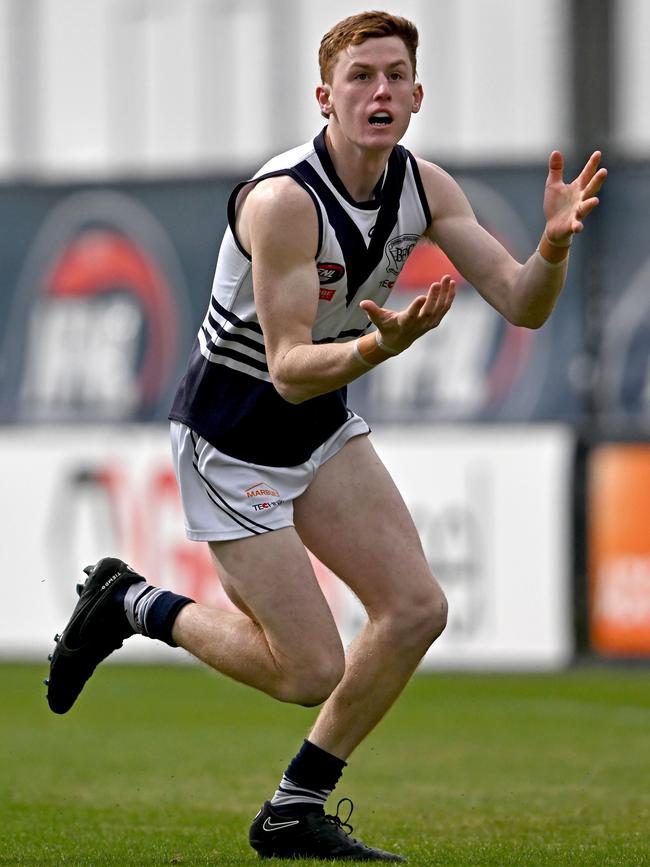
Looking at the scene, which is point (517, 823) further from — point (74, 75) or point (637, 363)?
point (74, 75)

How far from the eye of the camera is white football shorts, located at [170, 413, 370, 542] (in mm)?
6102

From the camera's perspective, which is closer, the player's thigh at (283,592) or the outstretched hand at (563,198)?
the outstretched hand at (563,198)

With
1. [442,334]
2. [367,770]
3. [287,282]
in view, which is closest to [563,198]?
[287,282]

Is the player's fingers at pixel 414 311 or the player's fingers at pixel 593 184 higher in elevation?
the player's fingers at pixel 593 184

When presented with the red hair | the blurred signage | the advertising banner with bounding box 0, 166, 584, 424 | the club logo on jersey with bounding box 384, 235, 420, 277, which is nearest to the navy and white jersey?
the club logo on jersey with bounding box 384, 235, 420, 277

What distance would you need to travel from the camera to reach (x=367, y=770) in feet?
28.4

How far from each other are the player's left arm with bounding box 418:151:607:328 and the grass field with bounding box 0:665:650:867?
1.80 m

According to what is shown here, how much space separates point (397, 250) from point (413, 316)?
836 mm

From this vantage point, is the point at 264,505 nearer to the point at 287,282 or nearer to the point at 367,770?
the point at 287,282

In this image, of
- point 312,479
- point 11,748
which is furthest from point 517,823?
point 11,748

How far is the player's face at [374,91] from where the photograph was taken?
586cm

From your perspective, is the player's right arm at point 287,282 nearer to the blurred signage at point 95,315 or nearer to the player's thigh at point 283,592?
the player's thigh at point 283,592

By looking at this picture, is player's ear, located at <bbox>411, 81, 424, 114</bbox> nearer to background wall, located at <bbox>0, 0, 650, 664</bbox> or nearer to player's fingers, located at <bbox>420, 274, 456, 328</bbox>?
player's fingers, located at <bbox>420, 274, 456, 328</bbox>

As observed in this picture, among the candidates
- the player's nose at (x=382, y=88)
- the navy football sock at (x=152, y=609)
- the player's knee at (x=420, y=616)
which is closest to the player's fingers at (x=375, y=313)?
the player's nose at (x=382, y=88)
